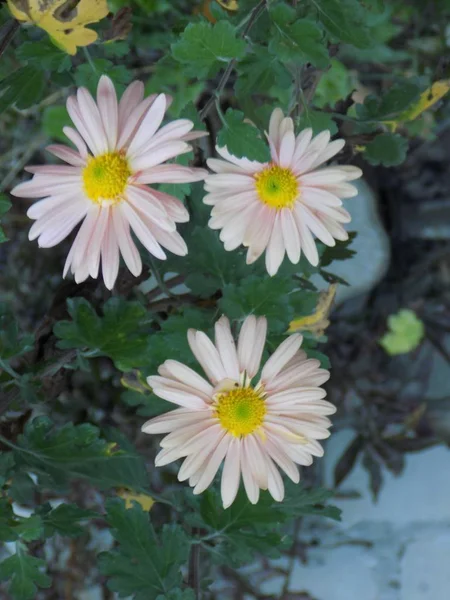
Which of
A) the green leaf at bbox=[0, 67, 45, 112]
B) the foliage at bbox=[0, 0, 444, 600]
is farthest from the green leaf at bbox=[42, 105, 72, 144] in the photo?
the green leaf at bbox=[0, 67, 45, 112]

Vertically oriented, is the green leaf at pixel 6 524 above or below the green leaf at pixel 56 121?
below

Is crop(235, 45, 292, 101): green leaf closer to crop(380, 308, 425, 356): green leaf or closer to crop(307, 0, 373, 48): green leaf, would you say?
crop(307, 0, 373, 48): green leaf

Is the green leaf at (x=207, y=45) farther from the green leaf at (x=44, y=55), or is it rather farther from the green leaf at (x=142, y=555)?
the green leaf at (x=142, y=555)

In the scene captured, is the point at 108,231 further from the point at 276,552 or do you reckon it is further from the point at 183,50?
the point at 276,552

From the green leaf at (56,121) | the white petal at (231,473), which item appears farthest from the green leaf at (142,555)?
the green leaf at (56,121)

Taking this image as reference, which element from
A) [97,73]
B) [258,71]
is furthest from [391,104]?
[97,73]

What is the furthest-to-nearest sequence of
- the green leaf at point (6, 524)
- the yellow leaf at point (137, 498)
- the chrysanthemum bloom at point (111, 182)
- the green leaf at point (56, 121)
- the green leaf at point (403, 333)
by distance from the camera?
the green leaf at point (403, 333) → the green leaf at point (56, 121) → the yellow leaf at point (137, 498) → the green leaf at point (6, 524) → the chrysanthemum bloom at point (111, 182)

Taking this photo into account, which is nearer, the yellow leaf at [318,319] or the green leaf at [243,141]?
the green leaf at [243,141]

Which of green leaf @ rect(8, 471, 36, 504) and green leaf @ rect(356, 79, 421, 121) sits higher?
green leaf @ rect(356, 79, 421, 121)
